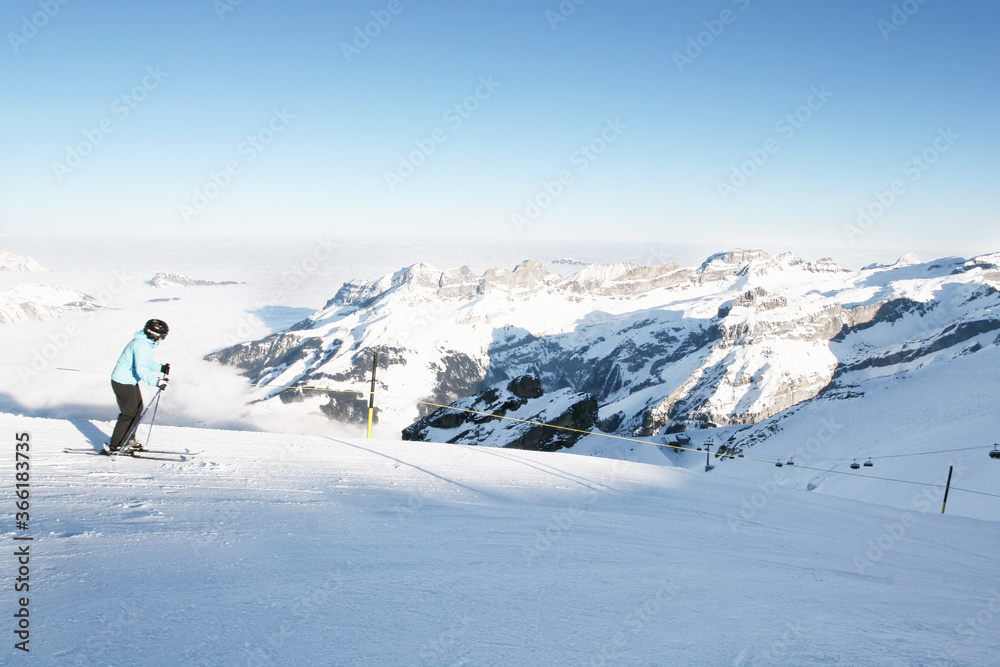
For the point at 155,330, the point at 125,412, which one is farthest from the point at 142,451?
the point at 155,330

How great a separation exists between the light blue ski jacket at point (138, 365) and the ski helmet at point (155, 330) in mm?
96

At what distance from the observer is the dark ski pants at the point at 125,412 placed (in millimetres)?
8688

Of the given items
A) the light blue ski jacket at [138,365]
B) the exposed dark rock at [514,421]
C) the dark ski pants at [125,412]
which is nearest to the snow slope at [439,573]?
the dark ski pants at [125,412]

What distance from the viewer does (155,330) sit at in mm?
8773

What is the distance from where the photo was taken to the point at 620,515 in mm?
8992

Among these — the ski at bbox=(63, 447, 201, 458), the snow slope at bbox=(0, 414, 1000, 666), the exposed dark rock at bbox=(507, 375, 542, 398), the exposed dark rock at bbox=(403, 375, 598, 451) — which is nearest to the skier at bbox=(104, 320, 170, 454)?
the ski at bbox=(63, 447, 201, 458)

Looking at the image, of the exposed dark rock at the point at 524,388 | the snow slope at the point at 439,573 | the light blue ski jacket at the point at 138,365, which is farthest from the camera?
the exposed dark rock at the point at 524,388

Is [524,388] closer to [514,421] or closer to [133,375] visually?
[514,421]

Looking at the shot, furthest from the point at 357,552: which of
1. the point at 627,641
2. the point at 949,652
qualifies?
the point at 949,652

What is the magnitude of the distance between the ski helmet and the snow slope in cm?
205

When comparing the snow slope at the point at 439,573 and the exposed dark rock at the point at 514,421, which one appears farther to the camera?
the exposed dark rock at the point at 514,421

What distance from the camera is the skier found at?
340 inches

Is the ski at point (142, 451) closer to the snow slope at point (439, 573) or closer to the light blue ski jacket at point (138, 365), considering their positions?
the snow slope at point (439, 573)

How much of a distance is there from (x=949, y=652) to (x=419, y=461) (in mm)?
8706
